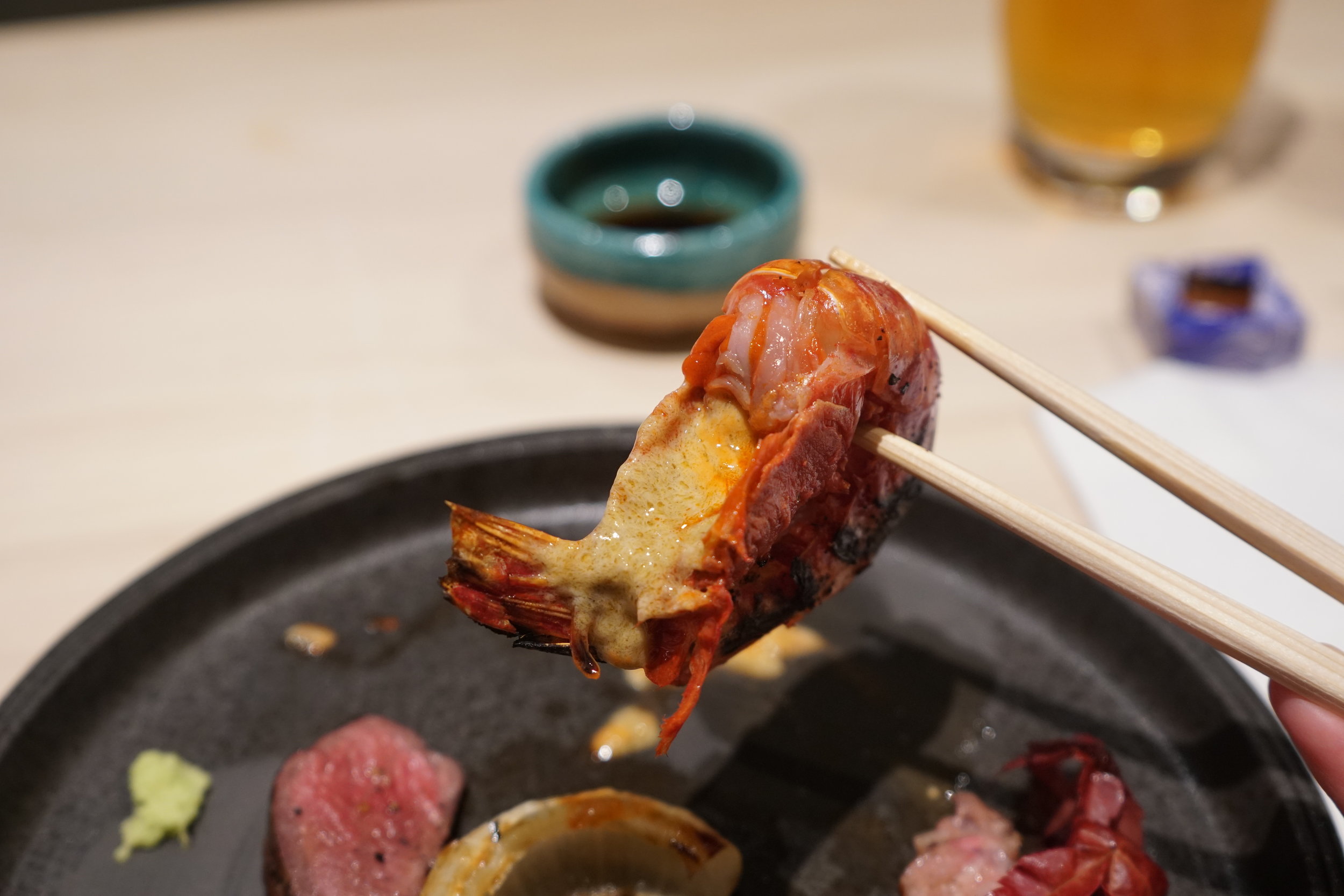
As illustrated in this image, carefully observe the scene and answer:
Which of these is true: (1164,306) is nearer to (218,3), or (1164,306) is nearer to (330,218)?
(330,218)

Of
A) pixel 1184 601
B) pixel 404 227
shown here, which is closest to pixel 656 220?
pixel 404 227

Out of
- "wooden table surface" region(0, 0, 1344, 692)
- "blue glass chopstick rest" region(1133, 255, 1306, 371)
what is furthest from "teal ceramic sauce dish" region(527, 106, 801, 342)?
"blue glass chopstick rest" region(1133, 255, 1306, 371)

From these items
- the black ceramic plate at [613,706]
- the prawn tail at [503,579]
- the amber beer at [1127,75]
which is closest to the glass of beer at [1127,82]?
the amber beer at [1127,75]

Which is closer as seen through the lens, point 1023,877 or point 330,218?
point 1023,877

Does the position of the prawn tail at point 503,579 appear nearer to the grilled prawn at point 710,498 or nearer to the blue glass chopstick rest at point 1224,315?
the grilled prawn at point 710,498

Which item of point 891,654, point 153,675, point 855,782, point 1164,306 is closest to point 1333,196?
point 1164,306

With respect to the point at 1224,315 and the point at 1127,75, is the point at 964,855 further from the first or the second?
the point at 1127,75
